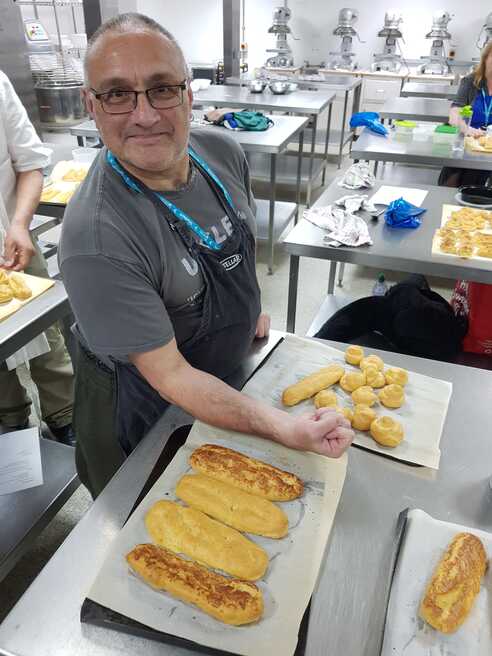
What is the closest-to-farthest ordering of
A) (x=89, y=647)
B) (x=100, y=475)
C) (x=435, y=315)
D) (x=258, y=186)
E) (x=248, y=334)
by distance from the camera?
(x=89, y=647) → (x=248, y=334) → (x=100, y=475) → (x=435, y=315) → (x=258, y=186)

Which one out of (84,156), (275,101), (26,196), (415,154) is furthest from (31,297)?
(275,101)

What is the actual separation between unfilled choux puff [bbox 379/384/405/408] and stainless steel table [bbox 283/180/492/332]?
2.73ft

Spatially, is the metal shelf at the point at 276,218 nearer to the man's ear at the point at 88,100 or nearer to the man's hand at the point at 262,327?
the man's hand at the point at 262,327

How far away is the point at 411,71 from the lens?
644 centimetres

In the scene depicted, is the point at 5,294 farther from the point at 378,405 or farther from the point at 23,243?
the point at 378,405

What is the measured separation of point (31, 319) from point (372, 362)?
96cm

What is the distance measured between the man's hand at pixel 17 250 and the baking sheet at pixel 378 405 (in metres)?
0.97

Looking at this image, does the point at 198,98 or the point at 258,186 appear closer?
the point at 198,98

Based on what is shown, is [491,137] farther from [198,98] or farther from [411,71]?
[411,71]

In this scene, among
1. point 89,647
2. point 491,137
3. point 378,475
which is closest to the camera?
point 89,647

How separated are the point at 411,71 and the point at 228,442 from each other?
696 cm

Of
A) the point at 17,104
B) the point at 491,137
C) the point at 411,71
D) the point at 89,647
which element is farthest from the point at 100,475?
the point at 411,71

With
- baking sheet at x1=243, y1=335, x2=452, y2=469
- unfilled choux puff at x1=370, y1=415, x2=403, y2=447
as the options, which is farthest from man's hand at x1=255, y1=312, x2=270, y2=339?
unfilled choux puff at x1=370, y1=415, x2=403, y2=447

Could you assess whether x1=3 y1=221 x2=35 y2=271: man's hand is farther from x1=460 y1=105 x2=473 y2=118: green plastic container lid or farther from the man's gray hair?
x1=460 y1=105 x2=473 y2=118: green plastic container lid
